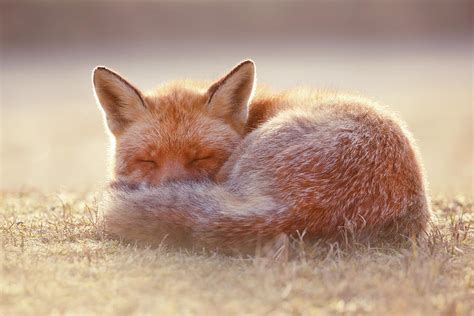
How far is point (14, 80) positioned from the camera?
19.4 meters

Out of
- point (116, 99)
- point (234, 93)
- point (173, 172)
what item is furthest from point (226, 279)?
point (116, 99)

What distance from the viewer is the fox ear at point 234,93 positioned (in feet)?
15.8

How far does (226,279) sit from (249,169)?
2.90ft

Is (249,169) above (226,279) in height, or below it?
above

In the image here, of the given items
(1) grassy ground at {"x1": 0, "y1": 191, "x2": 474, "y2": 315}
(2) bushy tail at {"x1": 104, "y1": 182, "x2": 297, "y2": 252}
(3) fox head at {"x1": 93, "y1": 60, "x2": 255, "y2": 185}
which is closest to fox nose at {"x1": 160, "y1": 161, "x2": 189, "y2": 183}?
(3) fox head at {"x1": 93, "y1": 60, "x2": 255, "y2": 185}

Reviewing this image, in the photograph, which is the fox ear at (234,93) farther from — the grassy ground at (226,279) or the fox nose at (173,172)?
the grassy ground at (226,279)

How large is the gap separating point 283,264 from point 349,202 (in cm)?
63

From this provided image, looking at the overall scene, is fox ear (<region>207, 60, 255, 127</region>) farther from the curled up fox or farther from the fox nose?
the fox nose

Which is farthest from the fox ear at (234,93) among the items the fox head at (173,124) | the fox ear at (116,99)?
the fox ear at (116,99)

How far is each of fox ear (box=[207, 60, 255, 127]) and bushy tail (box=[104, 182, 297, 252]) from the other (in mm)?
1006

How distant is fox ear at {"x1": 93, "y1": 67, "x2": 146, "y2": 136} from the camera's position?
190 inches

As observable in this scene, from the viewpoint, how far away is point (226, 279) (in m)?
3.45

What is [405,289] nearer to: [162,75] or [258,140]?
[258,140]

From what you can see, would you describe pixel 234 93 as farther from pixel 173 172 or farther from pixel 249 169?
pixel 249 169
